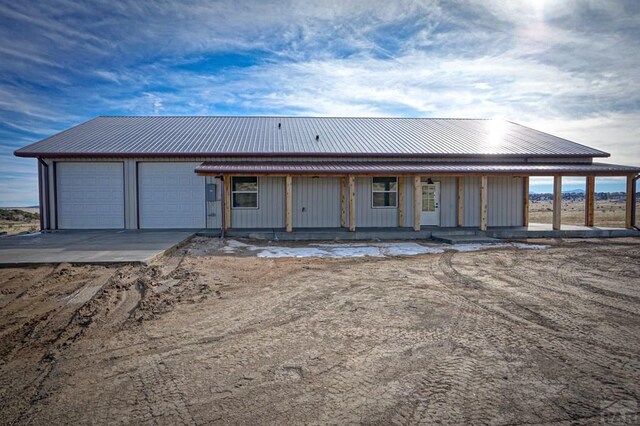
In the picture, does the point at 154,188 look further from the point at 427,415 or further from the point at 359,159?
the point at 427,415

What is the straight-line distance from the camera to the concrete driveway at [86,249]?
321 inches


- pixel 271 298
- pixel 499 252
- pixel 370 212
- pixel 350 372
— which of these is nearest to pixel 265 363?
pixel 350 372

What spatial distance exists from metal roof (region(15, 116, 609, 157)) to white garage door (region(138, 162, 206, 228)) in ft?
2.50

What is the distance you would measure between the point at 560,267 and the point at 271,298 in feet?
22.2

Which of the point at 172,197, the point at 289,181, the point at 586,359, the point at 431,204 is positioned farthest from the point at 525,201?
the point at 172,197

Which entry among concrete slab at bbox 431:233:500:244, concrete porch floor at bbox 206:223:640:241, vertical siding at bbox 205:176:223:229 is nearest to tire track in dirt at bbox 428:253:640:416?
concrete slab at bbox 431:233:500:244

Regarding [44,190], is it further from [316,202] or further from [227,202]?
[316,202]

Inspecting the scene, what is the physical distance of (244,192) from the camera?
15297 millimetres

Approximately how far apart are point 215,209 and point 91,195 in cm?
483

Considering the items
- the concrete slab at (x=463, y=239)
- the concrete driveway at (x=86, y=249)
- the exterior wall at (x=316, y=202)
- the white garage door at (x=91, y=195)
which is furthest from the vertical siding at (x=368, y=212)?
the white garage door at (x=91, y=195)

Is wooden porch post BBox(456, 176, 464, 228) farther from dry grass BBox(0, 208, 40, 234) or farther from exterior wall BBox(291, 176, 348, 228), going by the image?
dry grass BBox(0, 208, 40, 234)

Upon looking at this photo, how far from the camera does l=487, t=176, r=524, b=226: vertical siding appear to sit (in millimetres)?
16297

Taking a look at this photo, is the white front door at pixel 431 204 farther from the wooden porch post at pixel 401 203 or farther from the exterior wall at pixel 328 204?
the wooden porch post at pixel 401 203

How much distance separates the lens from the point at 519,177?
16.3m
